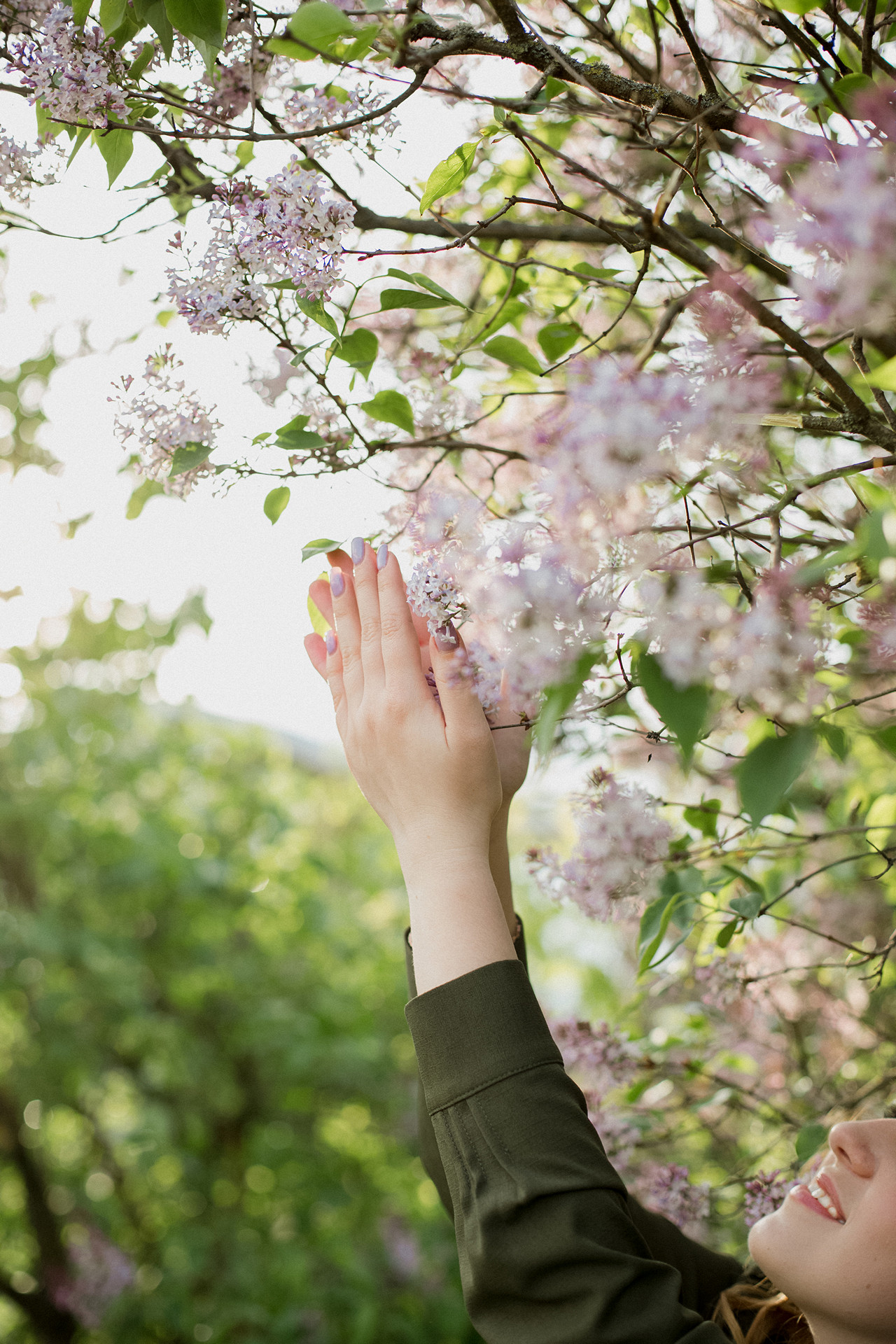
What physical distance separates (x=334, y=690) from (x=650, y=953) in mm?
359

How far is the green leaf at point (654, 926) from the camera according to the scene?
2.71 ft

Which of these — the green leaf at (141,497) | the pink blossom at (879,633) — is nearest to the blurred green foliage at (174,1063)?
the green leaf at (141,497)

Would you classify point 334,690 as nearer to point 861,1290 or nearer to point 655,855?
point 655,855

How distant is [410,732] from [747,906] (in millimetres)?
384

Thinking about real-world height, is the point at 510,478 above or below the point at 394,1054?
above

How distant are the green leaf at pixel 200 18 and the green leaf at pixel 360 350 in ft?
0.78

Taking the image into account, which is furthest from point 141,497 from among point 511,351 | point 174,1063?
point 174,1063

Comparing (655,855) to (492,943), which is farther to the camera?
(655,855)

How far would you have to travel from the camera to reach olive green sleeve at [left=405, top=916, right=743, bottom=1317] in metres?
0.96

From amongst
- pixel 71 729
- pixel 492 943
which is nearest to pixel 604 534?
pixel 492 943

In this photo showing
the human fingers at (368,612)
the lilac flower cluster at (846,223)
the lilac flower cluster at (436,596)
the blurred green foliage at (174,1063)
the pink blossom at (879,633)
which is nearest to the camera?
the lilac flower cluster at (846,223)

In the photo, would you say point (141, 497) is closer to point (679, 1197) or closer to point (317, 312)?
point (317, 312)

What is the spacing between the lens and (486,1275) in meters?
0.66

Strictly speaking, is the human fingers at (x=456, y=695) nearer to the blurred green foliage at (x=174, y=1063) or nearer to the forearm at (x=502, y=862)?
the forearm at (x=502, y=862)
